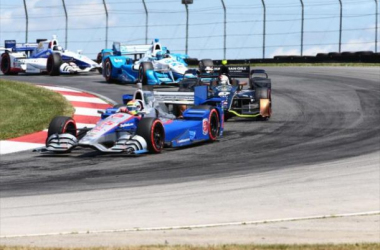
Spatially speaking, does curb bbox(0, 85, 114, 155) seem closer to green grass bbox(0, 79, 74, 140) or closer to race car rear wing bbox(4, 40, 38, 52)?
green grass bbox(0, 79, 74, 140)

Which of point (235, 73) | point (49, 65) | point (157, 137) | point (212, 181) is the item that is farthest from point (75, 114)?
point (49, 65)

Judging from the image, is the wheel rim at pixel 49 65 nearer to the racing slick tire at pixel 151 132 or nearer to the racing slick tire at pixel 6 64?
the racing slick tire at pixel 6 64

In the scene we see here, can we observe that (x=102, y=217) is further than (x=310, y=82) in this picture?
No

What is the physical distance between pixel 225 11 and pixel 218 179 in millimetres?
27387

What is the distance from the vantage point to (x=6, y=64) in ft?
114

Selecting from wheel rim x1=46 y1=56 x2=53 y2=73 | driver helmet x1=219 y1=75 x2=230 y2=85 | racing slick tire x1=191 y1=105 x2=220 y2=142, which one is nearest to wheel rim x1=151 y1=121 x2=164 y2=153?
racing slick tire x1=191 y1=105 x2=220 y2=142

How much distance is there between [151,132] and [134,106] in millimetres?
966

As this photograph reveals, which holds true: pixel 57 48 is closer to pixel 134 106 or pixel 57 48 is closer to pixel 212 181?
pixel 134 106

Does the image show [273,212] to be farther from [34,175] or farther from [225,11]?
[225,11]

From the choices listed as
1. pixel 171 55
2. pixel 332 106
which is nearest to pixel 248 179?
pixel 332 106

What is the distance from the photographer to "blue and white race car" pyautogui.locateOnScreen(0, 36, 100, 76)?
33.4 m

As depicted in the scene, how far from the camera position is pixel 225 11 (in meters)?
39.2

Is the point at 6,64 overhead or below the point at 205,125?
overhead

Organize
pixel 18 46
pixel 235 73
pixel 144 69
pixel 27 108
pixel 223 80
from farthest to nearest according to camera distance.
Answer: pixel 18 46
pixel 144 69
pixel 27 108
pixel 235 73
pixel 223 80
